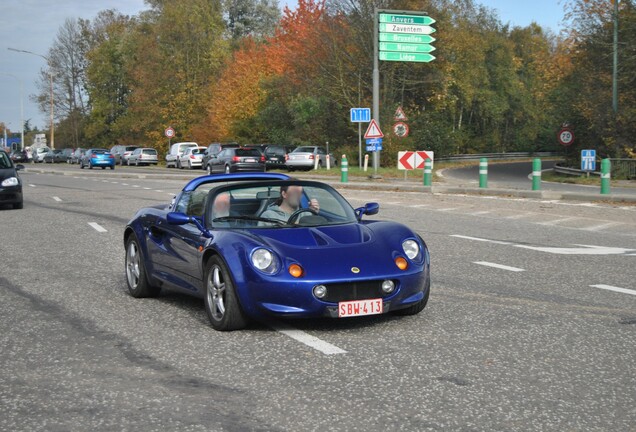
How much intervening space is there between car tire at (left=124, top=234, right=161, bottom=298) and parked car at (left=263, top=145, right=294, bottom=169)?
140ft

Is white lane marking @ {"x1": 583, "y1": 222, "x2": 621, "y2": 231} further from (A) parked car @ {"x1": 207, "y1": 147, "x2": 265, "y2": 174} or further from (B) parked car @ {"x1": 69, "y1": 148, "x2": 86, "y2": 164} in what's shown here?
(B) parked car @ {"x1": 69, "y1": 148, "x2": 86, "y2": 164}

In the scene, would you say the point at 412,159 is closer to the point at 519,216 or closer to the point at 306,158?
the point at 519,216

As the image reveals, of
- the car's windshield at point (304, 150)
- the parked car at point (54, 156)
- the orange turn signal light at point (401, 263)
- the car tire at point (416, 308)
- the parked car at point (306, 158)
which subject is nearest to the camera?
the orange turn signal light at point (401, 263)

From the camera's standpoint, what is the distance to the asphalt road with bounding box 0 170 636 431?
14.6 ft

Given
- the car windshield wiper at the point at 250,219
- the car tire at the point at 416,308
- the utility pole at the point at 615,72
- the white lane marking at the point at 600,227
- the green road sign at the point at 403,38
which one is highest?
the green road sign at the point at 403,38

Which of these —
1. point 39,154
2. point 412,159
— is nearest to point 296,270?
point 412,159

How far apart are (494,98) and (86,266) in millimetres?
74448

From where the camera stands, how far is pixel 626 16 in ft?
123

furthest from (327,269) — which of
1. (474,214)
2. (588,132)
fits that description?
(588,132)

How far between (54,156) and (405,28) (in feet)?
195

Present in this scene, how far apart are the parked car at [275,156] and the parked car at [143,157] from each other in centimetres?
2069

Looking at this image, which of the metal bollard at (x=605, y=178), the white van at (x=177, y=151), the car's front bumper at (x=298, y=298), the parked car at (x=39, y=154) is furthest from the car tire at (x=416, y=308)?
the parked car at (x=39, y=154)

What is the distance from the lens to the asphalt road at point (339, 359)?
4.44 metres

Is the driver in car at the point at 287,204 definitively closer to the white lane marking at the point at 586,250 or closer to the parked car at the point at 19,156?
the white lane marking at the point at 586,250
